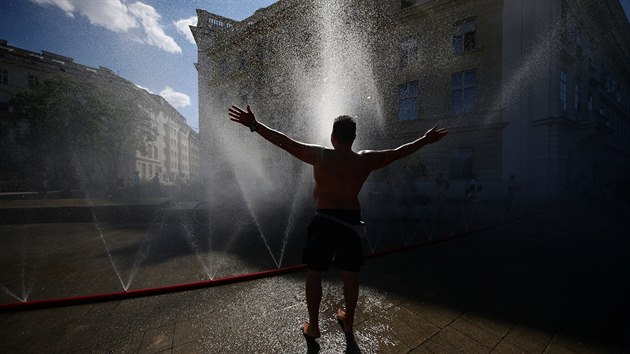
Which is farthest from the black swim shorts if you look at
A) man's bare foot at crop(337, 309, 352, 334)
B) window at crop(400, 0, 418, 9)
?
window at crop(400, 0, 418, 9)

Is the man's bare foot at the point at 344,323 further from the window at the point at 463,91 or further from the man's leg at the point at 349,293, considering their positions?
the window at the point at 463,91

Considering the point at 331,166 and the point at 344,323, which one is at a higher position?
the point at 331,166

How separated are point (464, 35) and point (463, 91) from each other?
3812mm

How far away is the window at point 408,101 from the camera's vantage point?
19.5 m

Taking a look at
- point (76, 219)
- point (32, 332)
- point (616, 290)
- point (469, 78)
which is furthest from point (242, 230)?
point (469, 78)

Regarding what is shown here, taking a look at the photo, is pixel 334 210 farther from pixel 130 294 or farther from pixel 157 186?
pixel 157 186

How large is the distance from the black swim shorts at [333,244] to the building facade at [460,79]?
12.5 m

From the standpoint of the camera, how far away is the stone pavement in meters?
2.07

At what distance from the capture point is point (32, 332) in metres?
2.29

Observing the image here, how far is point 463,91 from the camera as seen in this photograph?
17453mm

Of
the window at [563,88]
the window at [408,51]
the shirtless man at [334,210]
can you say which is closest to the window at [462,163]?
the window at [563,88]

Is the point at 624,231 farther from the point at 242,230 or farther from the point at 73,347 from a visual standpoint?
the point at 73,347

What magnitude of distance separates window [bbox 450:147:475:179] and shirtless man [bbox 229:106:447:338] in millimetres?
17655

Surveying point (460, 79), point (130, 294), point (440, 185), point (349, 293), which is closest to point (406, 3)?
point (460, 79)
